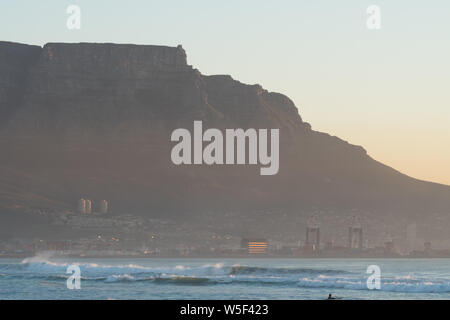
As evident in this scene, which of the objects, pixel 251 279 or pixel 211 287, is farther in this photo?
pixel 251 279

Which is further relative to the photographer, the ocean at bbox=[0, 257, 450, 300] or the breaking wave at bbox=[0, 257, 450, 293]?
the breaking wave at bbox=[0, 257, 450, 293]

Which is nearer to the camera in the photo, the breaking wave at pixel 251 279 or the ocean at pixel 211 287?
the ocean at pixel 211 287
